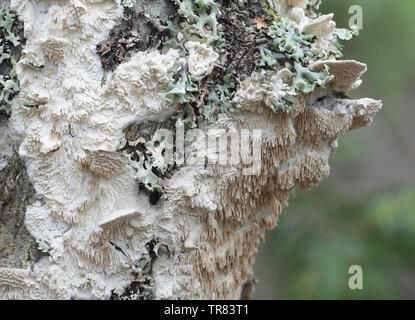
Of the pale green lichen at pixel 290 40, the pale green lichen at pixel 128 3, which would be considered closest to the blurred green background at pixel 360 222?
the pale green lichen at pixel 290 40

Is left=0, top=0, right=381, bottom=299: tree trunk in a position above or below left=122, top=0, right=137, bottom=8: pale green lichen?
below

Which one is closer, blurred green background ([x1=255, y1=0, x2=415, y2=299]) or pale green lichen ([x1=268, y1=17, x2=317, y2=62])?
pale green lichen ([x1=268, y1=17, x2=317, y2=62])

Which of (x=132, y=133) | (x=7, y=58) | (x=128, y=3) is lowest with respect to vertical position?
(x=132, y=133)

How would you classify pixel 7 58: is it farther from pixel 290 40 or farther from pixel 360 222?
pixel 360 222

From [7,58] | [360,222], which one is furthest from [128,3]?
[360,222]

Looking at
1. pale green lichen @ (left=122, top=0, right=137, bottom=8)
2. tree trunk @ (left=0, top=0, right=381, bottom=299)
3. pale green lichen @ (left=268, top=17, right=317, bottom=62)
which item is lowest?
tree trunk @ (left=0, top=0, right=381, bottom=299)

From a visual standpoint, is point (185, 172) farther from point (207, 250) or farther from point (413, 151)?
point (413, 151)

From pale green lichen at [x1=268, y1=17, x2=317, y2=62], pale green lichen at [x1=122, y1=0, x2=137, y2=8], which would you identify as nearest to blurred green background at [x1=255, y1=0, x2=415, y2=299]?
pale green lichen at [x1=268, y1=17, x2=317, y2=62]

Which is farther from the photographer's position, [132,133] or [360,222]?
[360,222]

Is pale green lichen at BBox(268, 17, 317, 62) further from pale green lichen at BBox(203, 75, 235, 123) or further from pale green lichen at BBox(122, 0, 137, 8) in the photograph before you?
pale green lichen at BBox(122, 0, 137, 8)
